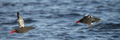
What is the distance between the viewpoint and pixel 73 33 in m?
14.6

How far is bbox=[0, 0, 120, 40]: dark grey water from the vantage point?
559 inches

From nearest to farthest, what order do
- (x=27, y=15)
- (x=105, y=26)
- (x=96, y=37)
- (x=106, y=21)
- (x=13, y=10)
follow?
(x=96, y=37) < (x=105, y=26) < (x=106, y=21) < (x=27, y=15) < (x=13, y=10)

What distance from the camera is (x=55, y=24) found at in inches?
665

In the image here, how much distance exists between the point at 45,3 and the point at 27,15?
14.7 ft

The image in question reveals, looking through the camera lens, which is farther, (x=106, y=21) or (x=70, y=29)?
(x=106, y=21)

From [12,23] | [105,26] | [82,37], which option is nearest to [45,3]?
[12,23]

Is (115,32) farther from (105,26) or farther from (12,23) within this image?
(12,23)

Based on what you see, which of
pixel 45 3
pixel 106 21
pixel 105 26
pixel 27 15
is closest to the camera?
pixel 105 26

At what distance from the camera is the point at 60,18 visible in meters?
18.9

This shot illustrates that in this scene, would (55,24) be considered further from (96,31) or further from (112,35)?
(112,35)

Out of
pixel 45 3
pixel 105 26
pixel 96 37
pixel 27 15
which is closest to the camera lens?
pixel 96 37

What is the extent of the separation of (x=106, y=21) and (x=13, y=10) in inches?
298

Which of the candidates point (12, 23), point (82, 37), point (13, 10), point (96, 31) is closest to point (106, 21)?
point (96, 31)

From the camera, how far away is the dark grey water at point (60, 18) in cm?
1420
